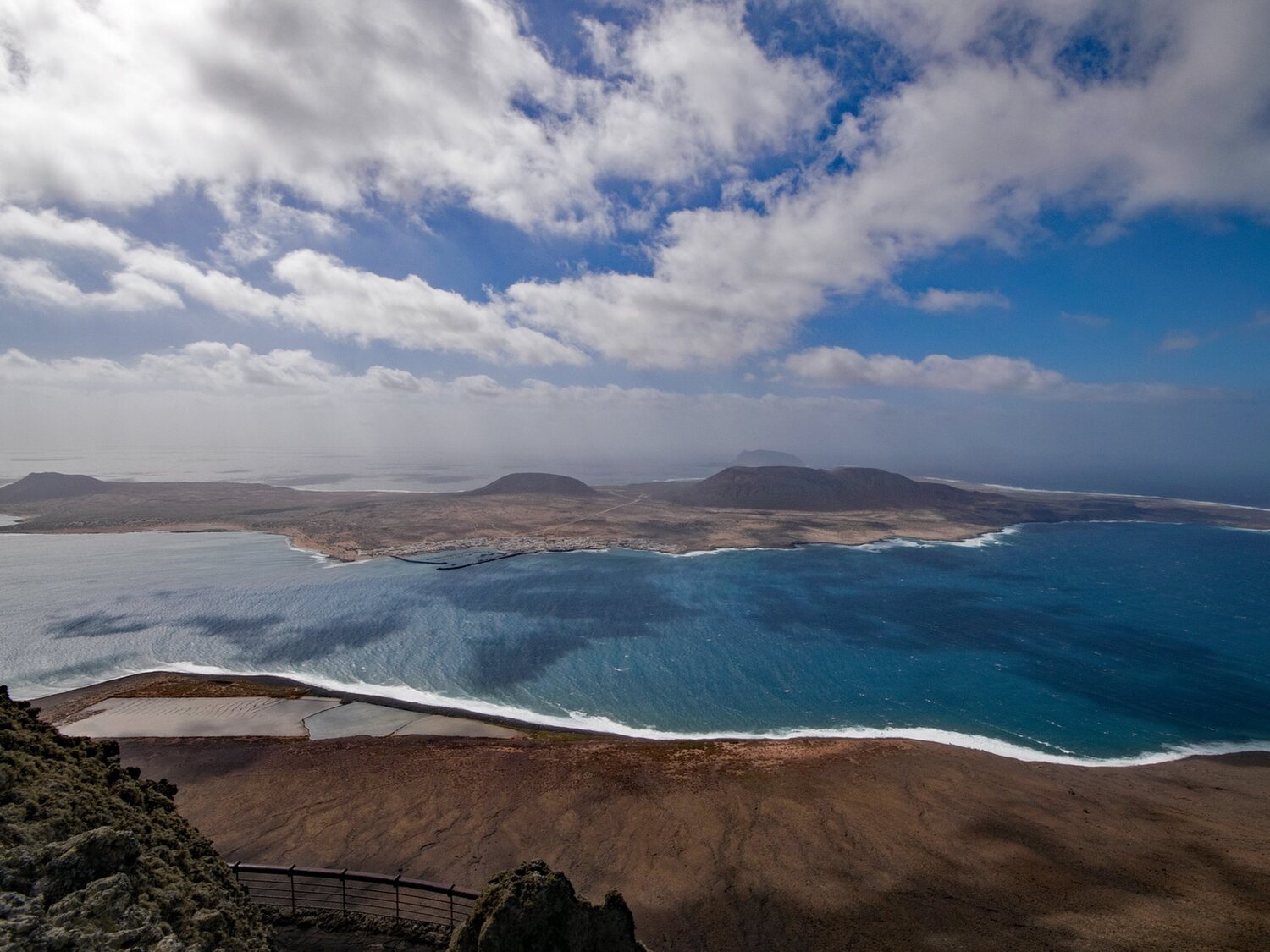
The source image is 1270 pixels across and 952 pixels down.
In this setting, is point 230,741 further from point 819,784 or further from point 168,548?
point 168,548

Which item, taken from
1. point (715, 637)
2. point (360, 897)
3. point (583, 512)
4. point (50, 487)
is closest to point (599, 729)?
point (360, 897)

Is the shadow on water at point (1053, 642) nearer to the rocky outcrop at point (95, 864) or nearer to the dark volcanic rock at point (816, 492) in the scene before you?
the rocky outcrop at point (95, 864)

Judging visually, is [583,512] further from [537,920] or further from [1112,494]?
[1112,494]

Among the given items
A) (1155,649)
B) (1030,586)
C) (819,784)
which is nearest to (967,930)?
(819,784)

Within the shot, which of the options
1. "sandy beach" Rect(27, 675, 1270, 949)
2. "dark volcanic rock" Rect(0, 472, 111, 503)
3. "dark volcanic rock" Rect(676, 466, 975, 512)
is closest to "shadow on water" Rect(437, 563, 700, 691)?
"sandy beach" Rect(27, 675, 1270, 949)

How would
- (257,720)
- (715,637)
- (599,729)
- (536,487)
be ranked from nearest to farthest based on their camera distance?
(257,720) → (599,729) → (715,637) → (536,487)
